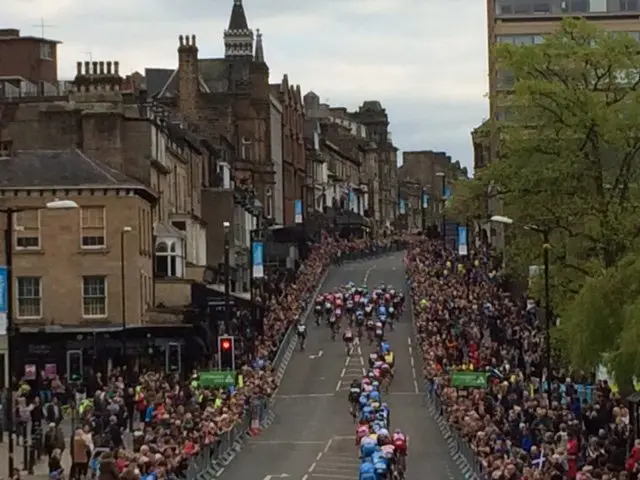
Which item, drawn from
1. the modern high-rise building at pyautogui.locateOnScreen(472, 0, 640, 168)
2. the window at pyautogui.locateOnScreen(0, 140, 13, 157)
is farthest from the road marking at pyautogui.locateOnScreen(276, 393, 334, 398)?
the modern high-rise building at pyautogui.locateOnScreen(472, 0, 640, 168)

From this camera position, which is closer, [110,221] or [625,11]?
[110,221]

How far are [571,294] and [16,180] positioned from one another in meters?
23.2

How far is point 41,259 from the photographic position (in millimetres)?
68250

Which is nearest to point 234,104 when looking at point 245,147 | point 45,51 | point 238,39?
point 245,147

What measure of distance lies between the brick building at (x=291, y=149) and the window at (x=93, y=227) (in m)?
80.0

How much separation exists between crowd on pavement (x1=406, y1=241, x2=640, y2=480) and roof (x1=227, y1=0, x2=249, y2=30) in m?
61.2

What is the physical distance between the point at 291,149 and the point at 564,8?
45.4 m

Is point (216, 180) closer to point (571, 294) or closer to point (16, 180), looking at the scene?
point (16, 180)

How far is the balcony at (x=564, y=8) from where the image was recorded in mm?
117000

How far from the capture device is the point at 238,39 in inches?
6166

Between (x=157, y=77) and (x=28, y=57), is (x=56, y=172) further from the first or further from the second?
(x=157, y=77)

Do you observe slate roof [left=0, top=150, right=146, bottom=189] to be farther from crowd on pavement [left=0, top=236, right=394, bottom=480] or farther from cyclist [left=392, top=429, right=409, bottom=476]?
cyclist [left=392, top=429, right=409, bottom=476]

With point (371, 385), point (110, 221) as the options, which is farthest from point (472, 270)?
point (371, 385)

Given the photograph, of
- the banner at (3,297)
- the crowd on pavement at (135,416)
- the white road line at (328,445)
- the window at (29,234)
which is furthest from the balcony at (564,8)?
the banner at (3,297)
